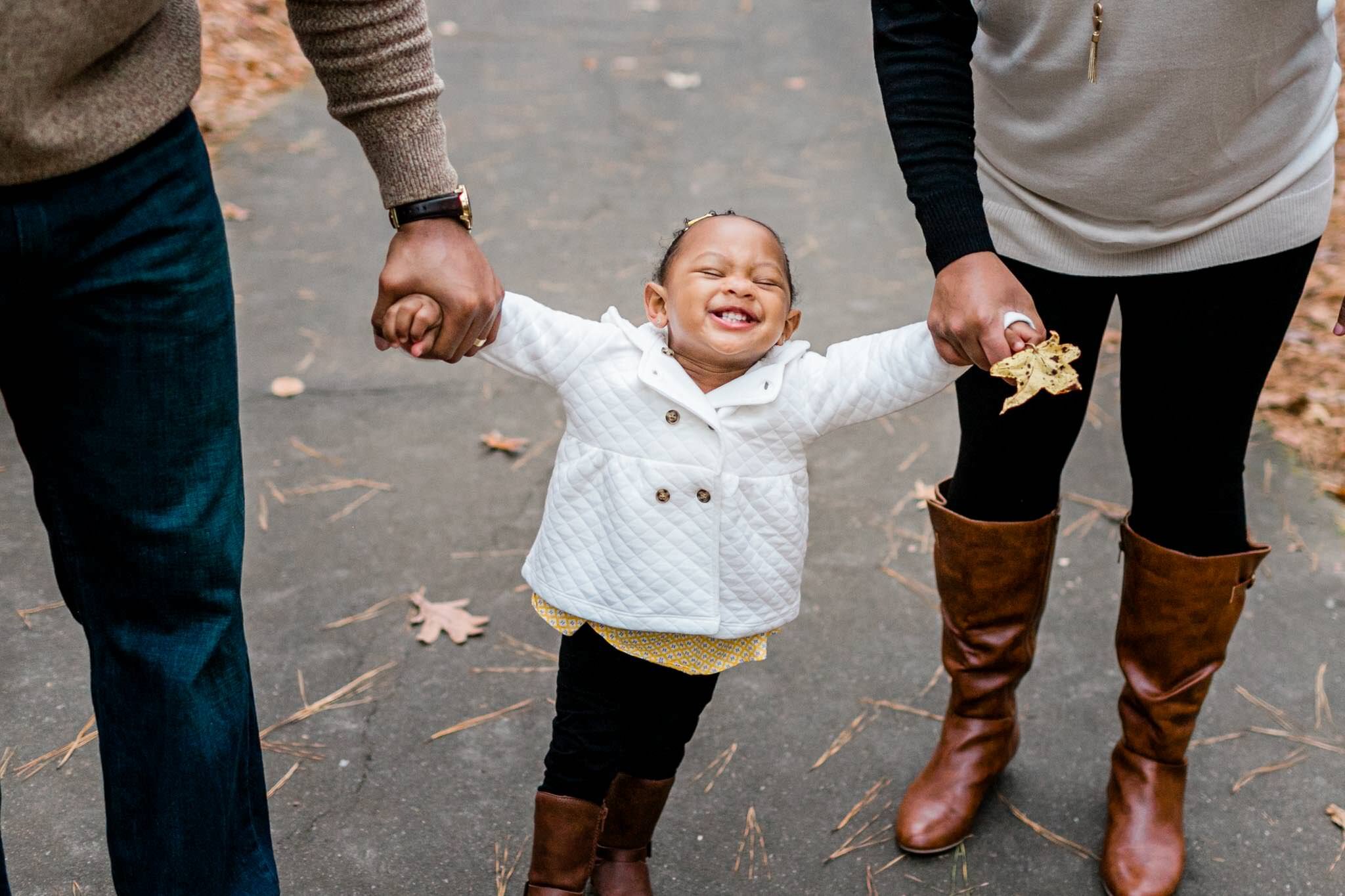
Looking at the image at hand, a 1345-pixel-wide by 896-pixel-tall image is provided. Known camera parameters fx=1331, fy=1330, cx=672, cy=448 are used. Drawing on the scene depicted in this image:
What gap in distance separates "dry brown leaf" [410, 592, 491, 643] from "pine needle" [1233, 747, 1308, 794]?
5.33ft

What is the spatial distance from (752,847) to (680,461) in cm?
88

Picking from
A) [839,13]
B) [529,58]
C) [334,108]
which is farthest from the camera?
[839,13]

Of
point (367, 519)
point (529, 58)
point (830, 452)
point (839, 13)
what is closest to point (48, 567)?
point (367, 519)

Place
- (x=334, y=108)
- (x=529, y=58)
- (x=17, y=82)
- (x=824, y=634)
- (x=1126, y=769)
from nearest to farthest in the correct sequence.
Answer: (x=17, y=82)
(x=334, y=108)
(x=1126, y=769)
(x=824, y=634)
(x=529, y=58)

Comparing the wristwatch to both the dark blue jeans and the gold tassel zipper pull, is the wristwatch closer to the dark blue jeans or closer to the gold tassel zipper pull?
the dark blue jeans

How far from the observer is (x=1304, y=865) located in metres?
2.43

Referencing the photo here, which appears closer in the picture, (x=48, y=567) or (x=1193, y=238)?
(x=1193, y=238)

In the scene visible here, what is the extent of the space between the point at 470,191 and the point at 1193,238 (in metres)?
4.10

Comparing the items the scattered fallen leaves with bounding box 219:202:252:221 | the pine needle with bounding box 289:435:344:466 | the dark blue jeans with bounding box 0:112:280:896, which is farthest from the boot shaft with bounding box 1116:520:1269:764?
the scattered fallen leaves with bounding box 219:202:252:221

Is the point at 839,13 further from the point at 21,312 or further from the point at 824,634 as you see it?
the point at 21,312

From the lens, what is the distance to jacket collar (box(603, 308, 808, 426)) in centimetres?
193

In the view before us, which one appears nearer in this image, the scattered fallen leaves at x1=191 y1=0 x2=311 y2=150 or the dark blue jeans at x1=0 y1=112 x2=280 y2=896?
the dark blue jeans at x1=0 y1=112 x2=280 y2=896

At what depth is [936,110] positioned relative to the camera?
6.29 feet

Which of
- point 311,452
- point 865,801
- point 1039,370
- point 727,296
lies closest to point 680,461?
point 727,296
